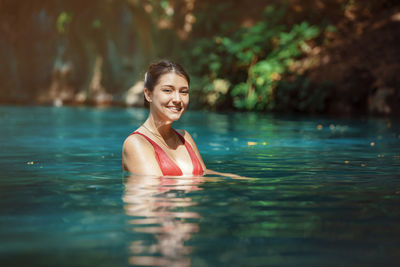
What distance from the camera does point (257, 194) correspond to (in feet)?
18.9

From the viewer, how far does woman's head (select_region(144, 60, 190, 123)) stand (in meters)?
5.83

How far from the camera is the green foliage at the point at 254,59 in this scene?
26.7 metres

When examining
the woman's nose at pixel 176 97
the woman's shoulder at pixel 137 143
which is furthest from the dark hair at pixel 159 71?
the woman's shoulder at pixel 137 143

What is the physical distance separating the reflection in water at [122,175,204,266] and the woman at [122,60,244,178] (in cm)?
13

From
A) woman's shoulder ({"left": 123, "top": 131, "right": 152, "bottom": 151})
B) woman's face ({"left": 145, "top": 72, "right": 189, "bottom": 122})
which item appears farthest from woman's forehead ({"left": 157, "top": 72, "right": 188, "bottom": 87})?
woman's shoulder ({"left": 123, "top": 131, "right": 152, "bottom": 151})

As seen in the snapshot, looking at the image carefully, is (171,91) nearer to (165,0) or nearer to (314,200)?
(314,200)

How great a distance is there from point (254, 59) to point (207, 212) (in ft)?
79.3

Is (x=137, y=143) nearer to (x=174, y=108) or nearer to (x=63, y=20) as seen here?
(x=174, y=108)

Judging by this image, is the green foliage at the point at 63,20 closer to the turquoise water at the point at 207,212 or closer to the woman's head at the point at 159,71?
the turquoise water at the point at 207,212

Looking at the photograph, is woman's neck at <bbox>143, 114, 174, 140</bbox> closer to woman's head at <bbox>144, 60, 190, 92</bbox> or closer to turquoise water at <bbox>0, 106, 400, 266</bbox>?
woman's head at <bbox>144, 60, 190, 92</bbox>

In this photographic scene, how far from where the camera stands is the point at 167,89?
5844 mm

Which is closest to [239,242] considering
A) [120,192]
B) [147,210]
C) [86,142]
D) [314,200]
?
[147,210]

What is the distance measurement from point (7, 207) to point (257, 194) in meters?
2.26

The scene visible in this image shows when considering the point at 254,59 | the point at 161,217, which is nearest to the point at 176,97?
the point at 161,217
